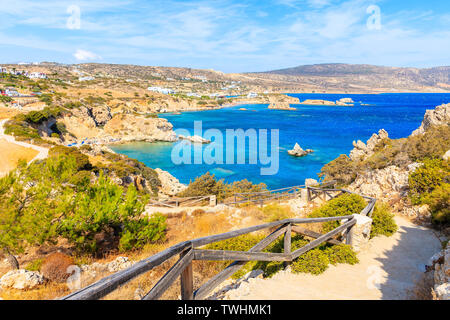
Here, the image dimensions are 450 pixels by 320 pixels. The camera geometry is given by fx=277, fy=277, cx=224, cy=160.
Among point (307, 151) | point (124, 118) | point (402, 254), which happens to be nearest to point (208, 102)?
point (124, 118)

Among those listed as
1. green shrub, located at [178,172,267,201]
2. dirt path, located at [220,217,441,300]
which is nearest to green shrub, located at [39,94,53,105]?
green shrub, located at [178,172,267,201]

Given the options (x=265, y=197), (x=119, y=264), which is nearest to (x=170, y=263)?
(x=119, y=264)

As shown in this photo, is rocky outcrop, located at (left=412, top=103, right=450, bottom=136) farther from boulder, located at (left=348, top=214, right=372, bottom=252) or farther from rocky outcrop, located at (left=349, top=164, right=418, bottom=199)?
boulder, located at (left=348, top=214, right=372, bottom=252)

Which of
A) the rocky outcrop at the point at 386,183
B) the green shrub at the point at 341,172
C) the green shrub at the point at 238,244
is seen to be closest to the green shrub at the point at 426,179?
the rocky outcrop at the point at 386,183

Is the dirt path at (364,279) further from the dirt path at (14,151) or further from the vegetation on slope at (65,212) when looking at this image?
the dirt path at (14,151)

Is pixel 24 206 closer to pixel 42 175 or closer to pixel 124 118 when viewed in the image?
pixel 42 175

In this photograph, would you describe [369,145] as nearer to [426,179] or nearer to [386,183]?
[386,183]
